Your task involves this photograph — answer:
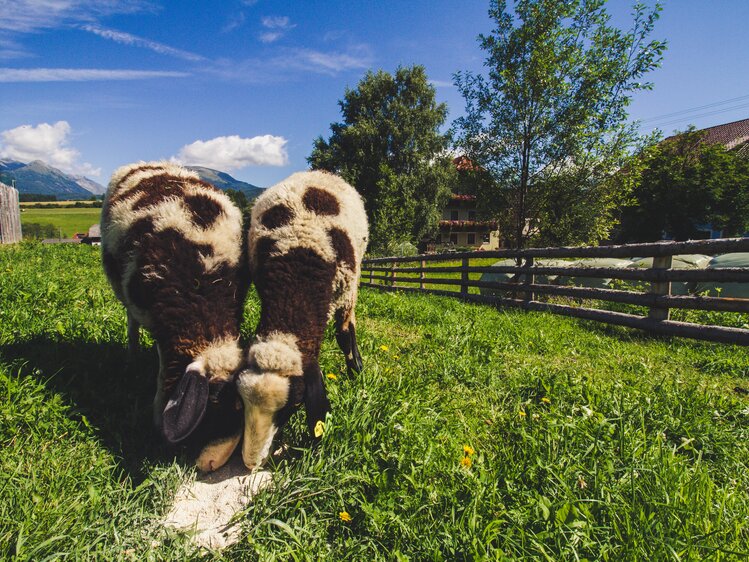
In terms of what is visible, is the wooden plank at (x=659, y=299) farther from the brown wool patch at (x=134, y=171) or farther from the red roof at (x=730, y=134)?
the red roof at (x=730, y=134)

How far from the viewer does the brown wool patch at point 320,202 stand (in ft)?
10.8

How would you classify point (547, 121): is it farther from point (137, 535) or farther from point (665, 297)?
point (137, 535)

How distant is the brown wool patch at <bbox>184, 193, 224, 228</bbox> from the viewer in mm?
3074

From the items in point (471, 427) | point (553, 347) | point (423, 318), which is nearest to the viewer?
point (471, 427)

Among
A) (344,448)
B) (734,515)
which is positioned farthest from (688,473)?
(344,448)

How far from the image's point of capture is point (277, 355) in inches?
97.8

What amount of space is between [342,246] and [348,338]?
101cm

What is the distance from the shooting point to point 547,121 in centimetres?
1212

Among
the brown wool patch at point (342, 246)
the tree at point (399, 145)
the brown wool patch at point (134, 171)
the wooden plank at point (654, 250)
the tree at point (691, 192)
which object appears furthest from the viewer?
the tree at point (399, 145)

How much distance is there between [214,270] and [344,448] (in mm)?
1626

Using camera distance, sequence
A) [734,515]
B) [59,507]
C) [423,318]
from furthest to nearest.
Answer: [423,318] → [59,507] → [734,515]

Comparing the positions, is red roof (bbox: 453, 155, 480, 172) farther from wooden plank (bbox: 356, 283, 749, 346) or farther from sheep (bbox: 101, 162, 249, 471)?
sheep (bbox: 101, 162, 249, 471)

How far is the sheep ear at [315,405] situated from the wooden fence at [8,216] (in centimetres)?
2288

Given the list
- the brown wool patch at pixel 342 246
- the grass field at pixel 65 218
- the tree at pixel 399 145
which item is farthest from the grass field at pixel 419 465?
the grass field at pixel 65 218
